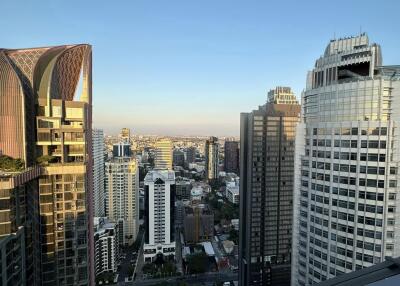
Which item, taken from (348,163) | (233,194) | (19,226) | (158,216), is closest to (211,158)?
(233,194)

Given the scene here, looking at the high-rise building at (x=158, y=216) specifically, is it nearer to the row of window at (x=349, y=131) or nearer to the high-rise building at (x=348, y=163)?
the high-rise building at (x=348, y=163)

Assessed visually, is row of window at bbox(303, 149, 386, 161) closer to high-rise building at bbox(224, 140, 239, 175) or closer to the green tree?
the green tree

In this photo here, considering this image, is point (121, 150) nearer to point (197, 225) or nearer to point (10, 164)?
point (197, 225)

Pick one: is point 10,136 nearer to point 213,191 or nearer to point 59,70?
point 59,70

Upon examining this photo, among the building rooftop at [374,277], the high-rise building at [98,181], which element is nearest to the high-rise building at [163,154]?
the high-rise building at [98,181]

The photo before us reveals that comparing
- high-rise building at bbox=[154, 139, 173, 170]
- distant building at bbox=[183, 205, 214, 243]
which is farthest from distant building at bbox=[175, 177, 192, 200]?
distant building at bbox=[183, 205, 214, 243]

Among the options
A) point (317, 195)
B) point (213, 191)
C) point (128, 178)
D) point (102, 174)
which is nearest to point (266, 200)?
point (317, 195)
